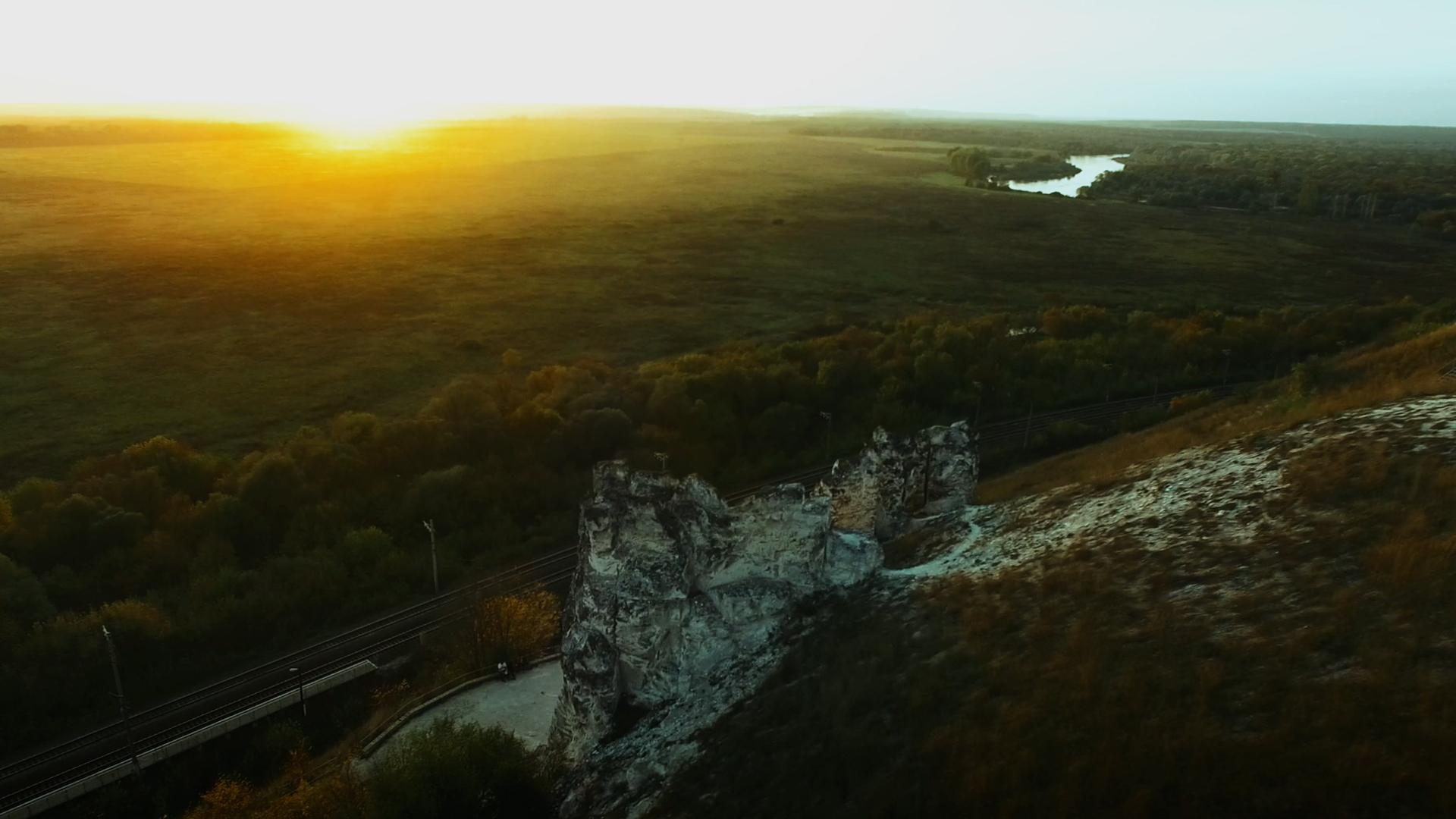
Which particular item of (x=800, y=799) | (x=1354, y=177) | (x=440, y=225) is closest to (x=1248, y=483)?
(x=800, y=799)

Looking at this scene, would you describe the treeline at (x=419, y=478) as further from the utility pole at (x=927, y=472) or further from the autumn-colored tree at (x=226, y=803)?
the utility pole at (x=927, y=472)

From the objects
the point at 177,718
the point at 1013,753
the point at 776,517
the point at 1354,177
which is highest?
the point at 1354,177

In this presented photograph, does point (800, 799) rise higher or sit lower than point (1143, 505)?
lower

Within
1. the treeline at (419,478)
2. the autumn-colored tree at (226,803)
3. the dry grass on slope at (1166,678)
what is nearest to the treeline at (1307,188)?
the treeline at (419,478)

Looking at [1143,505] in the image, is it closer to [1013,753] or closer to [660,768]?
[1013,753]

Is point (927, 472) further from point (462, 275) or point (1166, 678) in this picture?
point (462, 275)

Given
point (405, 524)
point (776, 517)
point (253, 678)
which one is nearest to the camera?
point (776, 517)

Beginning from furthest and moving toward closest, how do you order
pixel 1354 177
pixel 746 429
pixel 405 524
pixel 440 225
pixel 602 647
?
pixel 1354 177
pixel 440 225
pixel 746 429
pixel 405 524
pixel 602 647
